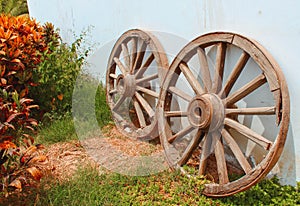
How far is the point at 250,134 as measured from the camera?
2.48 m

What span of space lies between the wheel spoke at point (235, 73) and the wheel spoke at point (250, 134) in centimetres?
26

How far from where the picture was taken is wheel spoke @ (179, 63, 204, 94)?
2914 millimetres

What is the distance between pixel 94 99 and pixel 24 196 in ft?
7.19

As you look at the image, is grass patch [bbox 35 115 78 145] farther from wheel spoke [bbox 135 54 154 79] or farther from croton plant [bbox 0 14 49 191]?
wheel spoke [bbox 135 54 154 79]

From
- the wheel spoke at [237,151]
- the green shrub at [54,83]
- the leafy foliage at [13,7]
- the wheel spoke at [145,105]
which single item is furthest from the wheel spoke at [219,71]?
the leafy foliage at [13,7]

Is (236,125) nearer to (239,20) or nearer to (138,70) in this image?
(239,20)

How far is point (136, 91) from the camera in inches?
155

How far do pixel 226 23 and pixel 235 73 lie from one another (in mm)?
504

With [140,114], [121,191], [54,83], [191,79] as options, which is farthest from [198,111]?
[54,83]

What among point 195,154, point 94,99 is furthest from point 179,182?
point 94,99

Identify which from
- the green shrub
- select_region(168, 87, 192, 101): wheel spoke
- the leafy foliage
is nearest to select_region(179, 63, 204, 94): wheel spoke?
select_region(168, 87, 192, 101): wheel spoke

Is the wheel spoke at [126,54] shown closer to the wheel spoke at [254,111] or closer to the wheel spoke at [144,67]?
the wheel spoke at [144,67]

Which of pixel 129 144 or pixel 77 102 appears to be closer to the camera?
pixel 129 144

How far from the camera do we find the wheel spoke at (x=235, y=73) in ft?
8.35
